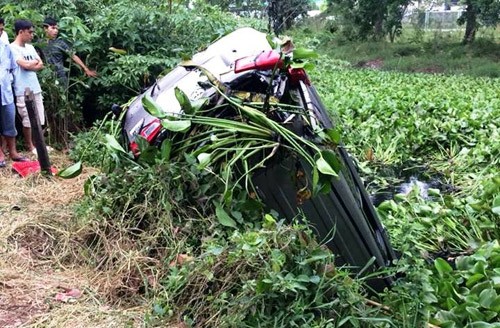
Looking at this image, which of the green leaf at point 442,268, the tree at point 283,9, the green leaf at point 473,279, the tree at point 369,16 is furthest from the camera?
the tree at point 369,16

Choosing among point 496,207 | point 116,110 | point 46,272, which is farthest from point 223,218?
point 496,207

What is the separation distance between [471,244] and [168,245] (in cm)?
251

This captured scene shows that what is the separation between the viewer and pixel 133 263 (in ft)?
10.2

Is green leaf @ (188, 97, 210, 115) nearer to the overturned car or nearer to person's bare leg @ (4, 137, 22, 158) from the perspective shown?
the overturned car

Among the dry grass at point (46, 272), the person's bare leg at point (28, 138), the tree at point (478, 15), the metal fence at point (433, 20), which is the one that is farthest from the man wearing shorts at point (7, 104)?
the metal fence at point (433, 20)

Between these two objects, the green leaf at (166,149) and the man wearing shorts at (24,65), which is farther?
the man wearing shorts at (24,65)

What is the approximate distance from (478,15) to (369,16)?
556cm

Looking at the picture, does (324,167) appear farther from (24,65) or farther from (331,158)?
(24,65)

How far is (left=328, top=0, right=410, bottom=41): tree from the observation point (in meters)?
27.0

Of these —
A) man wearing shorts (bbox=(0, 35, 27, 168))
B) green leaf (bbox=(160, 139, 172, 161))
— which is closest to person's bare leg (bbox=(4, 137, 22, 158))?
man wearing shorts (bbox=(0, 35, 27, 168))

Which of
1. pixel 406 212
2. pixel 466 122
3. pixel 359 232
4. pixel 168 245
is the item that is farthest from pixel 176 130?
pixel 466 122

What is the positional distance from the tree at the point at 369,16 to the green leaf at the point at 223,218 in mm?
25254

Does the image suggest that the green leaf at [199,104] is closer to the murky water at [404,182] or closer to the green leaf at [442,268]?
the green leaf at [442,268]

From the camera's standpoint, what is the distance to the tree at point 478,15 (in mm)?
22594
